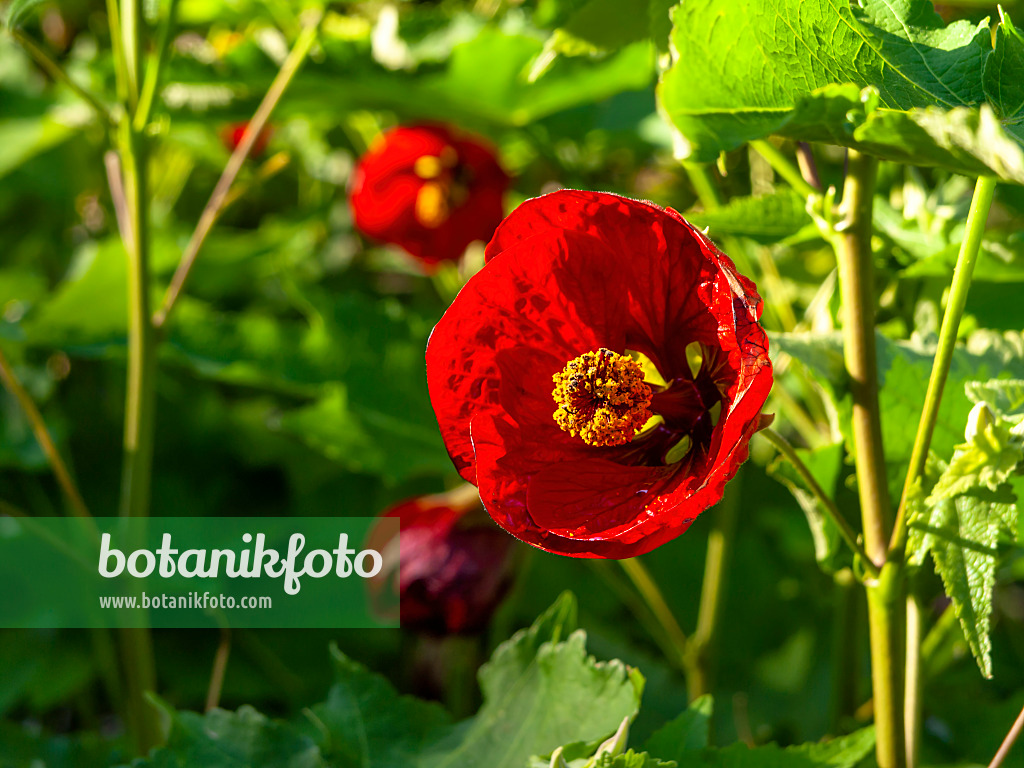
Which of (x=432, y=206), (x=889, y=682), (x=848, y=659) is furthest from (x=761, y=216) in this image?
(x=432, y=206)

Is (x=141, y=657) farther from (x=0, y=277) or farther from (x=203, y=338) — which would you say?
(x=0, y=277)

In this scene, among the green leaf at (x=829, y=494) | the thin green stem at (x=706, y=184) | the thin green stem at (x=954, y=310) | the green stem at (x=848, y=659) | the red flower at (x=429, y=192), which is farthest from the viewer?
the red flower at (x=429, y=192)

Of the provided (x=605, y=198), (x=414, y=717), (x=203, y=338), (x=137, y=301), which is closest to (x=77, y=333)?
(x=203, y=338)

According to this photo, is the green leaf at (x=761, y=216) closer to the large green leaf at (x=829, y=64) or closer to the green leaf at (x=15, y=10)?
the large green leaf at (x=829, y=64)

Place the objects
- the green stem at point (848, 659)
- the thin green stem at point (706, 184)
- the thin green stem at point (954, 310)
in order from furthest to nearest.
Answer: the green stem at point (848, 659) → the thin green stem at point (706, 184) → the thin green stem at point (954, 310)

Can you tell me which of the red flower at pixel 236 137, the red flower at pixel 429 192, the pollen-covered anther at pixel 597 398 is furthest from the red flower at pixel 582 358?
the red flower at pixel 236 137

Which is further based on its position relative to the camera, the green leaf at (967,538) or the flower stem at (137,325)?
the flower stem at (137,325)

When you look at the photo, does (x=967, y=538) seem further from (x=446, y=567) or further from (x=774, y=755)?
(x=446, y=567)
